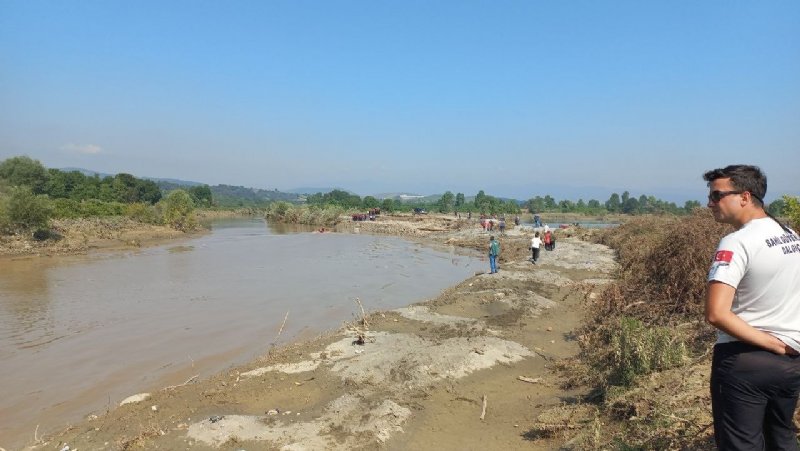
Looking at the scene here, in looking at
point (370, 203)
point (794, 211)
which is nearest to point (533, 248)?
point (794, 211)

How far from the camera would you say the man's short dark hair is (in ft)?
9.05

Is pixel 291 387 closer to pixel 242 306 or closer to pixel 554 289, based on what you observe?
pixel 242 306

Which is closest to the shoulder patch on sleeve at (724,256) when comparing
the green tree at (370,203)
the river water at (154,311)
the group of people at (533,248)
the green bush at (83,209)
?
the river water at (154,311)

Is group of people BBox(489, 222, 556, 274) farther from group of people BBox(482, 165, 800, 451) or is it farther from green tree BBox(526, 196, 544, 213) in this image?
green tree BBox(526, 196, 544, 213)

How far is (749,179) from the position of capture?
2.76 m

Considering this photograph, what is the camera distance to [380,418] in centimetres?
618

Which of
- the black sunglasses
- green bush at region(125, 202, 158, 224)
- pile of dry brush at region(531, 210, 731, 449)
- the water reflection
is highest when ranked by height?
the black sunglasses

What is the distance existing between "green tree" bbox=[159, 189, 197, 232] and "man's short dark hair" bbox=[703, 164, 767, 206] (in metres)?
50.4

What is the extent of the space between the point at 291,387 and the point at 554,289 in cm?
1085

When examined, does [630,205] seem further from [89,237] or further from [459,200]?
[89,237]

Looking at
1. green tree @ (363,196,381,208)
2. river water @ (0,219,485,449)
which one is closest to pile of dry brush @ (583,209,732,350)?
river water @ (0,219,485,449)

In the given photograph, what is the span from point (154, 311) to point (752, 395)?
1545cm

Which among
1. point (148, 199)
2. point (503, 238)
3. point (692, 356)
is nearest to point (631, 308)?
point (692, 356)

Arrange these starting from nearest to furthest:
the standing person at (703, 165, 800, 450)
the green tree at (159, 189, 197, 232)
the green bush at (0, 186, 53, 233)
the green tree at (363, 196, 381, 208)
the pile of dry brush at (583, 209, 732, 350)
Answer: the standing person at (703, 165, 800, 450) < the pile of dry brush at (583, 209, 732, 350) < the green bush at (0, 186, 53, 233) < the green tree at (159, 189, 197, 232) < the green tree at (363, 196, 381, 208)
